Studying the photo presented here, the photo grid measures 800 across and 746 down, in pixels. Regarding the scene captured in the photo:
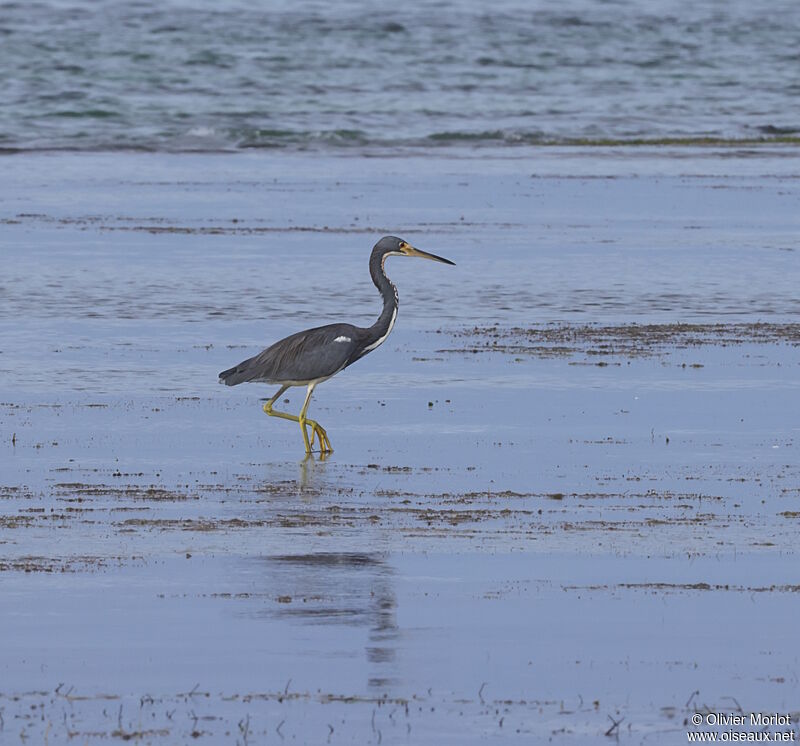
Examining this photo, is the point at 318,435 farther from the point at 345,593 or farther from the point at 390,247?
the point at 345,593

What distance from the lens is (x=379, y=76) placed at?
65.1 metres

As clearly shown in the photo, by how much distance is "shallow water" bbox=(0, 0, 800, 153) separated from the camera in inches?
1940

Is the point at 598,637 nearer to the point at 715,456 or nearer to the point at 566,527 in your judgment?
the point at 566,527

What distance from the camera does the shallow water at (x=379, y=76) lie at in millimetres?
49281

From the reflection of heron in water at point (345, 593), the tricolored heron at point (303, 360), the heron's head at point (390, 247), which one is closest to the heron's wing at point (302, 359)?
the tricolored heron at point (303, 360)

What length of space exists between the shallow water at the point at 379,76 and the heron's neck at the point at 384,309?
28967mm

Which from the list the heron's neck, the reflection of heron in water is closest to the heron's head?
the heron's neck

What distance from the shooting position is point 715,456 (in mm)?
13961

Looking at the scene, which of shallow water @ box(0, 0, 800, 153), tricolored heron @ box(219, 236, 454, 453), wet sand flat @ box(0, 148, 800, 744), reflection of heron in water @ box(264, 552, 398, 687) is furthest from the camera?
shallow water @ box(0, 0, 800, 153)

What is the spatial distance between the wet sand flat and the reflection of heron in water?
0.08ft

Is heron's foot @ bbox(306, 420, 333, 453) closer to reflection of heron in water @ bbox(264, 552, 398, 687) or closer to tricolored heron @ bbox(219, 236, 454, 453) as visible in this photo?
tricolored heron @ bbox(219, 236, 454, 453)

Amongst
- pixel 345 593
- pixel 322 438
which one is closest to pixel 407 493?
pixel 322 438

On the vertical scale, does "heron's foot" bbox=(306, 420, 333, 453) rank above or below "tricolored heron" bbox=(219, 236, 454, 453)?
below

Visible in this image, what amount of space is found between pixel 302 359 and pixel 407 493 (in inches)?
110
